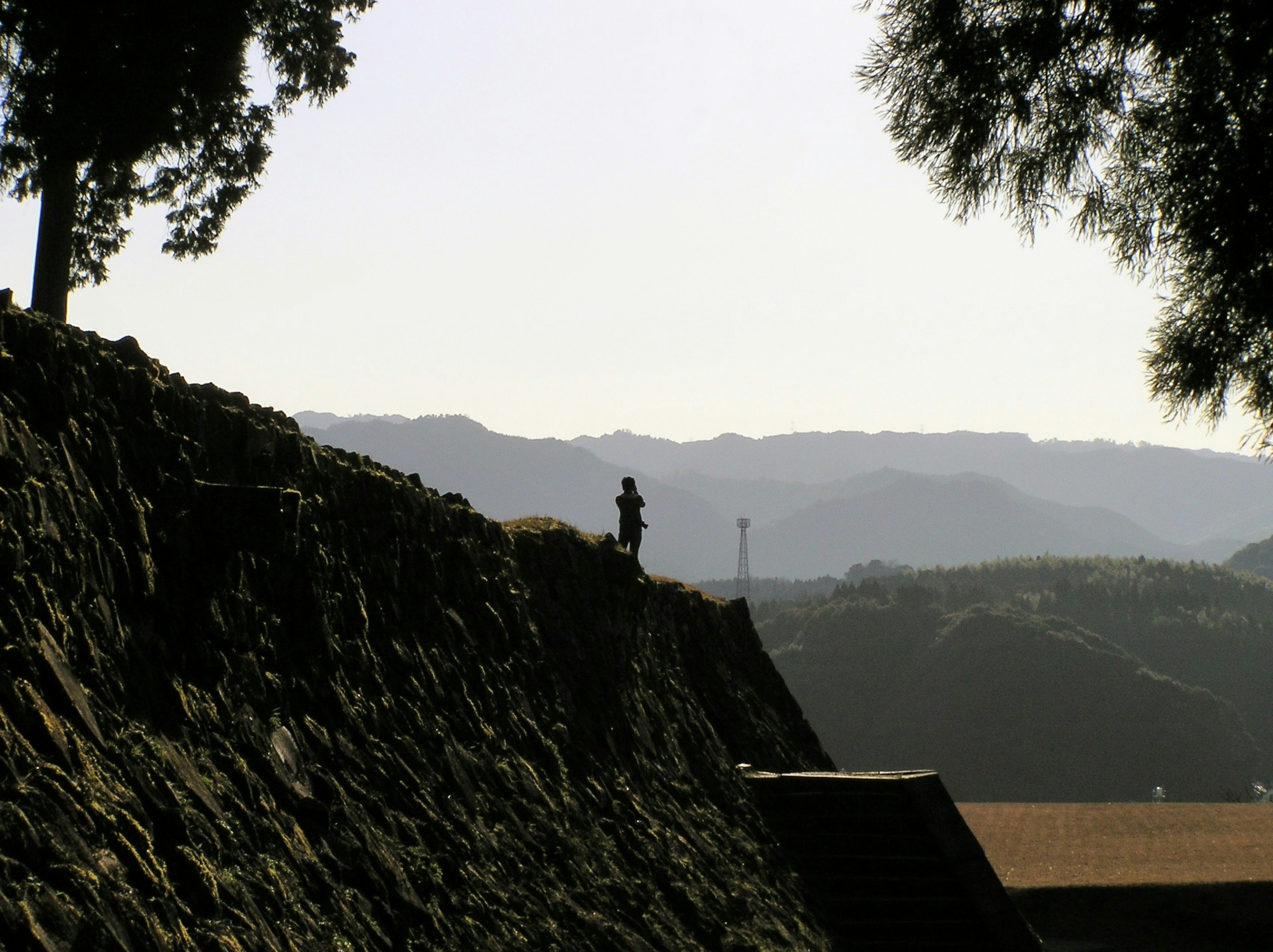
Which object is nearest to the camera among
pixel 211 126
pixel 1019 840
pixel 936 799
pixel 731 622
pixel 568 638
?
pixel 568 638

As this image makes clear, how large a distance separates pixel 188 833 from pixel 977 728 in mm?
84704

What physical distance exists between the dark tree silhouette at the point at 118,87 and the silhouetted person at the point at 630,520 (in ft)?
21.8

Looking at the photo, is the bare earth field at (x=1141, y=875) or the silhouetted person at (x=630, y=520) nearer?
the bare earth field at (x=1141, y=875)

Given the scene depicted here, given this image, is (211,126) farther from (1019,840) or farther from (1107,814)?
(1107,814)

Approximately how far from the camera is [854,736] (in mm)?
89875

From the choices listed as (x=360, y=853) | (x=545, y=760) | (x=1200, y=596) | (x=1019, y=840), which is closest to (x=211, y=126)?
(x=545, y=760)

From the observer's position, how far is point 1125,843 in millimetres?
19969

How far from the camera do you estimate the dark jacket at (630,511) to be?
14852 millimetres

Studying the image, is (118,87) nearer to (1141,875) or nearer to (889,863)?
(889,863)

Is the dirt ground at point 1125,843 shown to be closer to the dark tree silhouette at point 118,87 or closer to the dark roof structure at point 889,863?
the dark roof structure at point 889,863

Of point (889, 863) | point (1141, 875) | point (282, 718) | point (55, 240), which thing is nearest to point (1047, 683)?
point (1141, 875)

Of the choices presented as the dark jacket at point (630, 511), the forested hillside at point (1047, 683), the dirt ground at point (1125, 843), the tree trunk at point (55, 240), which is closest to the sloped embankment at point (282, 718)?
the dark jacket at point (630, 511)

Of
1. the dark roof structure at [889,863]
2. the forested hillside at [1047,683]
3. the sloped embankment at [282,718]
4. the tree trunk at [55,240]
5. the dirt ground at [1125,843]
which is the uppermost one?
the tree trunk at [55,240]

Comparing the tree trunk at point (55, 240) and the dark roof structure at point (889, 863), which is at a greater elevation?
the tree trunk at point (55, 240)
